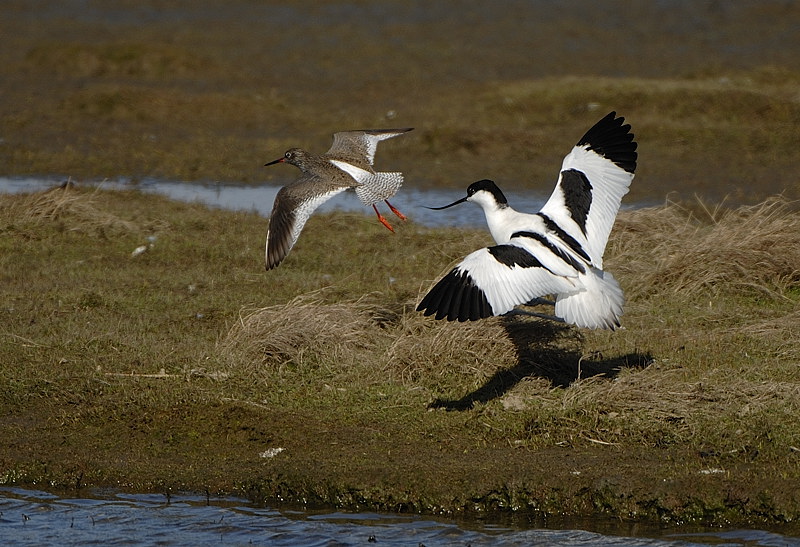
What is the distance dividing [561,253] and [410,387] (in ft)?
3.91

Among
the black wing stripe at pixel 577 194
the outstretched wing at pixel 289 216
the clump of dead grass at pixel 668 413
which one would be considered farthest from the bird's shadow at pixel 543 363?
the outstretched wing at pixel 289 216

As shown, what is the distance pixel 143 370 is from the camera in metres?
7.05

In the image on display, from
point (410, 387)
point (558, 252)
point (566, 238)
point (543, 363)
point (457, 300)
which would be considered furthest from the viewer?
point (543, 363)

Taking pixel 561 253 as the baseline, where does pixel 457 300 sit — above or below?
below

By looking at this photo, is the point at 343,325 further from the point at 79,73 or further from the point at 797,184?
the point at 79,73

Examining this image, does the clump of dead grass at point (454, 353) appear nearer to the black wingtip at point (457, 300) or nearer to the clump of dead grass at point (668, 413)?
the clump of dead grass at point (668, 413)

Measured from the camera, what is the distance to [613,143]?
7086mm

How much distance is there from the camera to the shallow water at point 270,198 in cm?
1185

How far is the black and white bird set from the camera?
5.96 metres

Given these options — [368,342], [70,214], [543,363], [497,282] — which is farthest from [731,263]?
[70,214]

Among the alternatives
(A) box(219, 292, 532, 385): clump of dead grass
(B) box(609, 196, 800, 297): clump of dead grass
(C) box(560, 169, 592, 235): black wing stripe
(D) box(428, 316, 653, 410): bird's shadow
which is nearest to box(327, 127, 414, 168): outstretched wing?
(A) box(219, 292, 532, 385): clump of dead grass

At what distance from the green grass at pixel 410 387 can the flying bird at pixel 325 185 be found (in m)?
0.47

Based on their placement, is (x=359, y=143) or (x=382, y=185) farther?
(x=359, y=143)

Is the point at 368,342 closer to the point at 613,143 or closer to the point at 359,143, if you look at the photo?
the point at 613,143
